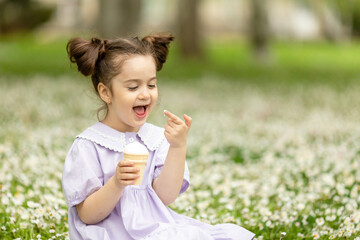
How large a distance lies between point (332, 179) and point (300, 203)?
0.80 metres

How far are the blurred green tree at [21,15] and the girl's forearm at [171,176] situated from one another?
28.4m

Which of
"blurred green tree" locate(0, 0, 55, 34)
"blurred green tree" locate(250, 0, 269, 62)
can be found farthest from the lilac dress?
"blurred green tree" locate(0, 0, 55, 34)

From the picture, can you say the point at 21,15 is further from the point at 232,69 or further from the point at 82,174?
the point at 82,174

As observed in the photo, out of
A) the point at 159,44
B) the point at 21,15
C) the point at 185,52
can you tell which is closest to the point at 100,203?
the point at 159,44

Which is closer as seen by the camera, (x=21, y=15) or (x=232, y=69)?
(x=232, y=69)

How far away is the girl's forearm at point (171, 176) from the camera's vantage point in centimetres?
327

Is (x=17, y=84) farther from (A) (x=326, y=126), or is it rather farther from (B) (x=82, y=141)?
(B) (x=82, y=141)

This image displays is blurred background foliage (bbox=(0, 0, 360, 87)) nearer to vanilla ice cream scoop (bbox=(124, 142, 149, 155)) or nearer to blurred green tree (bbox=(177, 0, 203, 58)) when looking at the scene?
blurred green tree (bbox=(177, 0, 203, 58))

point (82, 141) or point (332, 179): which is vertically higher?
point (82, 141)

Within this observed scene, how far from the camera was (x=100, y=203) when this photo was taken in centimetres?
315

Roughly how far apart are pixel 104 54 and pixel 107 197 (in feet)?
2.60

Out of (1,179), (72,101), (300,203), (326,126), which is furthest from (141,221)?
(72,101)

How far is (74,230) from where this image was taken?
11.1 ft

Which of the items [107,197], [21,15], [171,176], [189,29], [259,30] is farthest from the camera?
[21,15]
